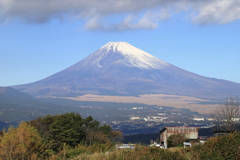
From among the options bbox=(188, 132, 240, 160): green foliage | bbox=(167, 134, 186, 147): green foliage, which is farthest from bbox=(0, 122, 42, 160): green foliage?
bbox=(167, 134, 186, 147): green foliage

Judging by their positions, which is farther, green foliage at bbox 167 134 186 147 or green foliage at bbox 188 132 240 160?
green foliage at bbox 167 134 186 147

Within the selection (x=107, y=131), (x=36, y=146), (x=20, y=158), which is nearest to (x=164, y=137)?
(x=107, y=131)

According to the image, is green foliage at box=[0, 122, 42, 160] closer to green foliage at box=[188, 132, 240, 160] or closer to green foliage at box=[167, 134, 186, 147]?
green foliage at box=[188, 132, 240, 160]

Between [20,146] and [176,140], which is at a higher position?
[20,146]

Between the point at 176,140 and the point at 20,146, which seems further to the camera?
the point at 176,140

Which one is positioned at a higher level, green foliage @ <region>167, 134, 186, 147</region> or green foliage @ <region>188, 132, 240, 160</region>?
green foliage @ <region>188, 132, 240, 160</region>

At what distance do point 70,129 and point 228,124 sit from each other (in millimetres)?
18286

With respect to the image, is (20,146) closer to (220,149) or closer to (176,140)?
(220,149)

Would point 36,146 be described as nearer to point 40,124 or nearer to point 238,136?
point 238,136

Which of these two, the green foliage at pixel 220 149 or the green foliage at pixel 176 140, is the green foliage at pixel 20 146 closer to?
the green foliage at pixel 220 149

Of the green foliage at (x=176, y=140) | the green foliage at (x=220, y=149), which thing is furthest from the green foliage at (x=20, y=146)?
the green foliage at (x=176, y=140)

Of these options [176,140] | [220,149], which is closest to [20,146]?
[220,149]

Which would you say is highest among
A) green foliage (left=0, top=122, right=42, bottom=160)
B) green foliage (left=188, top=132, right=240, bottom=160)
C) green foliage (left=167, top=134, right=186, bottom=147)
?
green foliage (left=188, top=132, right=240, bottom=160)

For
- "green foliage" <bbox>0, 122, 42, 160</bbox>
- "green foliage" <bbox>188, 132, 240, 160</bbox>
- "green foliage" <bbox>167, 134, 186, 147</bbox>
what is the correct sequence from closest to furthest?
1. "green foliage" <bbox>188, 132, 240, 160</bbox>
2. "green foliage" <bbox>0, 122, 42, 160</bbox>
3. "green foliage" <bbox>167, 134, 186, 147</bbox>
